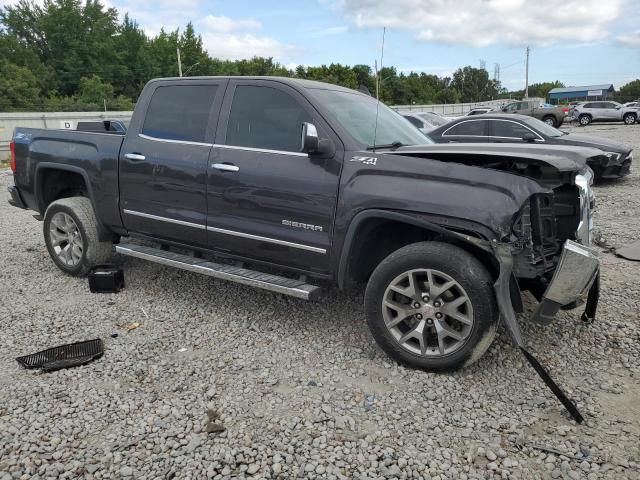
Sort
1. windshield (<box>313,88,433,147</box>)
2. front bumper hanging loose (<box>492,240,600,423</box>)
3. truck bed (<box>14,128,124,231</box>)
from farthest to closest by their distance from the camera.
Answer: truck bed (<box>14,128,124,231</box>) < windshield (<box>313,88,433,147</box>) < front bumper hanging loose (<box>492,240,600,423</box>)

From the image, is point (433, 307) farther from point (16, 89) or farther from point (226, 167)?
point (16, 89)

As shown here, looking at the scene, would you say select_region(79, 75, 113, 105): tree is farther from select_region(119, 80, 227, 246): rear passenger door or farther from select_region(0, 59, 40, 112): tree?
select_region(119, 80, 227, 246): rear passenger door

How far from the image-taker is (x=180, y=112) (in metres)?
4.70

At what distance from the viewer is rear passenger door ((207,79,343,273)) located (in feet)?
12.6

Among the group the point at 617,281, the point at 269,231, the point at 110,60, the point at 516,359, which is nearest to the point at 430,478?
the point at 516,359

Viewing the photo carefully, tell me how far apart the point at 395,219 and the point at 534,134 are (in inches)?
330

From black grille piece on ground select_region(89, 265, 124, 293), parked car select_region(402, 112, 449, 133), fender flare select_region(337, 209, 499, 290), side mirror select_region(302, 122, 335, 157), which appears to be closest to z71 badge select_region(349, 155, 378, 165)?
side mirror select_region(302, 122, 335, 157)

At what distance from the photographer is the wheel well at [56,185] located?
5.66m

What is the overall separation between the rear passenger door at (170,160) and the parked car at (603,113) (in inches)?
1390

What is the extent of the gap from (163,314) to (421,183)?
2547 mm

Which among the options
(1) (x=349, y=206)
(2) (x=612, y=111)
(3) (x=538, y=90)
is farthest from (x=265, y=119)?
(3) (x=538, y=90)

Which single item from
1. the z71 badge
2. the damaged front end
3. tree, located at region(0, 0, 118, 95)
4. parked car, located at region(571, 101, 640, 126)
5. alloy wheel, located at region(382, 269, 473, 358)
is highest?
tree, located at region(0, 0, 118, 95)

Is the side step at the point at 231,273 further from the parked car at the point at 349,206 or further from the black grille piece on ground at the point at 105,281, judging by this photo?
the black grille piece on ground at the point at 105,281

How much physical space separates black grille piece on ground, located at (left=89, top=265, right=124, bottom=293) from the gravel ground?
0.17m
